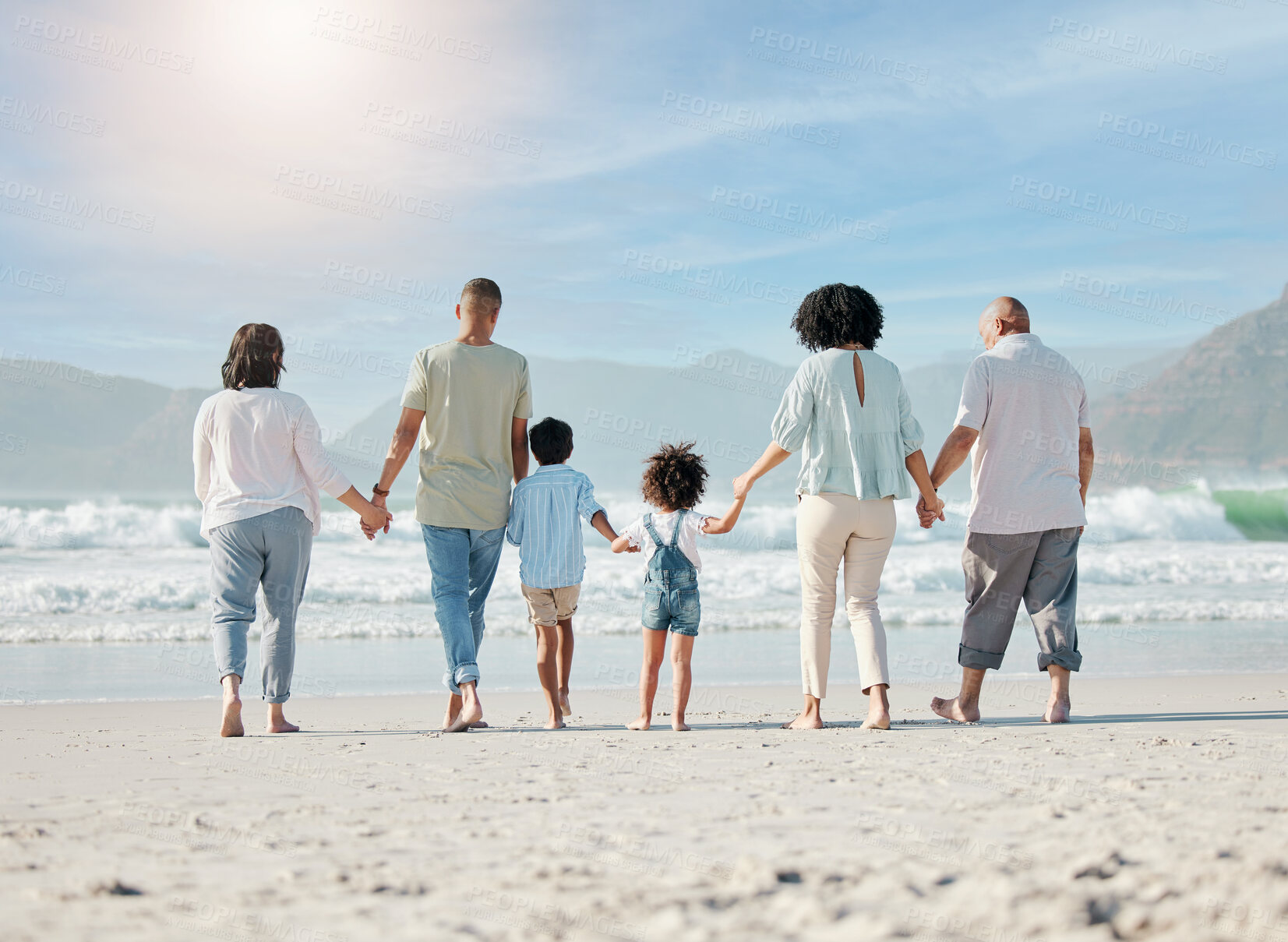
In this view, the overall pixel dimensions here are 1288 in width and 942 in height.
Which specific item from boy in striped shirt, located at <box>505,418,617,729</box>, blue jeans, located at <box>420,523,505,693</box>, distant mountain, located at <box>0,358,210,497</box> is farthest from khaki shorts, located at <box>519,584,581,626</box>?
distant mountain, located at <box>0,358,210,497</box>

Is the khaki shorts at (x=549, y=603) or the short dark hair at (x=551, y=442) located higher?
the short dark hair at (x=551, y=442)

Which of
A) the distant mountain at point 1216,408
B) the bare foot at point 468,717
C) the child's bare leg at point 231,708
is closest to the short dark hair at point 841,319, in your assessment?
the bare foot at point 468,717

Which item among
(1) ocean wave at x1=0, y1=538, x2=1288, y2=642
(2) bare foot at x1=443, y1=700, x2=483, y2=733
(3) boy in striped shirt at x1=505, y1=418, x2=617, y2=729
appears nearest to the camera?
(2) bare foot at x1=443, y1=700, x2=483, y2=733

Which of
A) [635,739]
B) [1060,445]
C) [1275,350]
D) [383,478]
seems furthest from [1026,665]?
[1275,350]

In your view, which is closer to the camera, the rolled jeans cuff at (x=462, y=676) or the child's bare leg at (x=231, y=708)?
the child's bare leg at (x=231, y=708)

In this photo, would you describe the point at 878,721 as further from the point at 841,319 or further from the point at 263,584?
the point at 263,584

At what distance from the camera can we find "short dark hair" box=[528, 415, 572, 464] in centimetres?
452

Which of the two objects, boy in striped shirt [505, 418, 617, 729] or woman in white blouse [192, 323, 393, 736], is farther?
boy in striped shirt [505, 418, 617, 729]

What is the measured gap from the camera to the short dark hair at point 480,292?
4488mm

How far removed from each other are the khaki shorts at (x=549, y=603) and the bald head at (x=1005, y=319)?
2.30m

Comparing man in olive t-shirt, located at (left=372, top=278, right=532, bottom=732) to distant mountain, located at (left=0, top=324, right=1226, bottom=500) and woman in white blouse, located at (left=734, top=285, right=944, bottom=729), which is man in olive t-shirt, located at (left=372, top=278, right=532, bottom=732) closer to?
woman in white blouse, located at (left=734, top=285, right=944, bottom=729)

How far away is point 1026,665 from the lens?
23.4ft

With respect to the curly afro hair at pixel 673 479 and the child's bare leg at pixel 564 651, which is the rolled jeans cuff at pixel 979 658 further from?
the child's bare leg at pixel 564 651

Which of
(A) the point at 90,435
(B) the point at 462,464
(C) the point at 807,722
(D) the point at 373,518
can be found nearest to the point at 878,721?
(C) the point at 807,722
